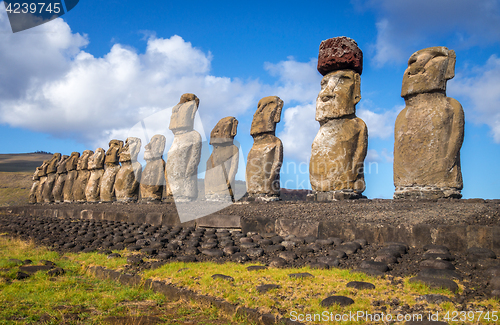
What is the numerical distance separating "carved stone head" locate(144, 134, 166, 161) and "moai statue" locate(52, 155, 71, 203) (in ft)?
30.3

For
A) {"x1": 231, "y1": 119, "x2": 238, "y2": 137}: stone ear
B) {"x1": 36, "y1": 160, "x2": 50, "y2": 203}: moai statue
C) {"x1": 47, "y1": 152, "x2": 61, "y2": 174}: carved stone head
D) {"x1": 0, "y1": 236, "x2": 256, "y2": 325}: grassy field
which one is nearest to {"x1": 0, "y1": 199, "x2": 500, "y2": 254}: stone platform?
{"x1": 0, "y1": 236, "x2": 256, "y2": 325}: grassy field

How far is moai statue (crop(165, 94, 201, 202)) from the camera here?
35.9 feet

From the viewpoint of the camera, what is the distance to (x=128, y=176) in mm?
13969

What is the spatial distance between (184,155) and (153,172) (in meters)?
2.33

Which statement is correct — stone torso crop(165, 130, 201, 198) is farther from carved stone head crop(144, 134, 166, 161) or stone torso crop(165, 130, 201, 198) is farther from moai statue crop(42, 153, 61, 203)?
moai statue crop(42, 153, 61, 203)

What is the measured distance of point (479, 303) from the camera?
7.66 feet

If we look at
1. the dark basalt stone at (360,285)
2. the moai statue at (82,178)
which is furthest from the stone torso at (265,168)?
the moai statue at (82,178)

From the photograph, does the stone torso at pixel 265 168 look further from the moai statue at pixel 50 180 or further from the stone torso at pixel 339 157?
the moai statue at pixel 50 180

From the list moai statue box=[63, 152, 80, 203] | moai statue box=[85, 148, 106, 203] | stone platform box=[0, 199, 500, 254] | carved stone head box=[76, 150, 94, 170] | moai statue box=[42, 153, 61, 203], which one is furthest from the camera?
moai statue box=[42, 153, 61, 203]

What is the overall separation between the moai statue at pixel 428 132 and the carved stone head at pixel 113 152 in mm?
12544

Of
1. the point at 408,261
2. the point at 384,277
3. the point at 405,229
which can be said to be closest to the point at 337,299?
the point at 384,277

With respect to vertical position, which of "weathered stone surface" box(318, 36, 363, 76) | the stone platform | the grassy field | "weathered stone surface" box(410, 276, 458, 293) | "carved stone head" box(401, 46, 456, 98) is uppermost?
→ "weathered stone surface" box(318, 36, 363, 76)

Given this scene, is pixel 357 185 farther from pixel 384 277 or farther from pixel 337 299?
pixel 337 299

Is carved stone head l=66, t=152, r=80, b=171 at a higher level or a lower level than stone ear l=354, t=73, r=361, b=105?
lower
